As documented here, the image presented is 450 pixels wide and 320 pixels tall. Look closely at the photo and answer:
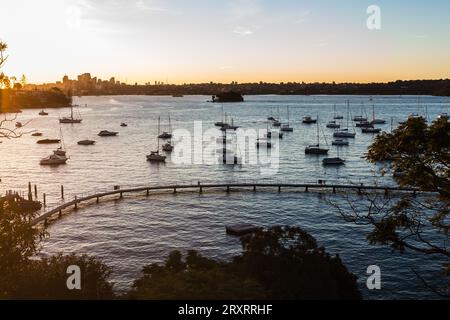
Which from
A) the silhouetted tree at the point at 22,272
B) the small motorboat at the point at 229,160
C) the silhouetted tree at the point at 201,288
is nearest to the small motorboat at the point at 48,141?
the small motorboat at the point at 229,160

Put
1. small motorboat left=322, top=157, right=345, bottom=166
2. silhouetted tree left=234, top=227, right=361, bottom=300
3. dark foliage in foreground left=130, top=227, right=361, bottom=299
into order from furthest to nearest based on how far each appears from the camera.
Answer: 1. small motorboat left=322, top=157, right=345, bottom=166
2. silhouetted tree left=234, top=227, right=361, bottom=300
3. dark foliage in foreground left=130, top=227, right=361, bottom=299

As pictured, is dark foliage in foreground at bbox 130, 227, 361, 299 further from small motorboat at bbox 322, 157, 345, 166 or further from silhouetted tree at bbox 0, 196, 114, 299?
small motorboat at bbox 322, 157, 345, 166

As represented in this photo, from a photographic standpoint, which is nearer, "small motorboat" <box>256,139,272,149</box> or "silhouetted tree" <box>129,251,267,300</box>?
"silhouetted tree" <box>129,251,267,300</box>

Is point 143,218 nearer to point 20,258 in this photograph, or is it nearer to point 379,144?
point 20,258

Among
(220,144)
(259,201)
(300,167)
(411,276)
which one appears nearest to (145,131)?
(220,144)

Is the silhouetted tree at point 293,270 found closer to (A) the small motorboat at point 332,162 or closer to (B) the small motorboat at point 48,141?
(A) the small motorboat at point 332,162

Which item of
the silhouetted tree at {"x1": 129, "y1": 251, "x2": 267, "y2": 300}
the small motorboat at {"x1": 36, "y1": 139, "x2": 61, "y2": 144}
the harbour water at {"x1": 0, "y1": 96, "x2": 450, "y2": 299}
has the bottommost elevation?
the harbour water at {"x1": 0, "y1": 96, "x2": 450, "y2": 299}

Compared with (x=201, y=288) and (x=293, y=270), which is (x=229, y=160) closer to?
(x=293, y=270)

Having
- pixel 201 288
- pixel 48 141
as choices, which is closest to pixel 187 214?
pixel 201 288

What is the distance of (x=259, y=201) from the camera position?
224ft

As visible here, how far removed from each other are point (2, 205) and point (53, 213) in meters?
39.4

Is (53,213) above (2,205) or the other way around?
the other way around

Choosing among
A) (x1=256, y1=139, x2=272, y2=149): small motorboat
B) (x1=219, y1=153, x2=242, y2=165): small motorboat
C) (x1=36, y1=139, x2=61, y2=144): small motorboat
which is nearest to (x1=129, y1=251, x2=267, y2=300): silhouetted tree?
(x1=219, y1=153, x2=242, y2=165): small motorboat
